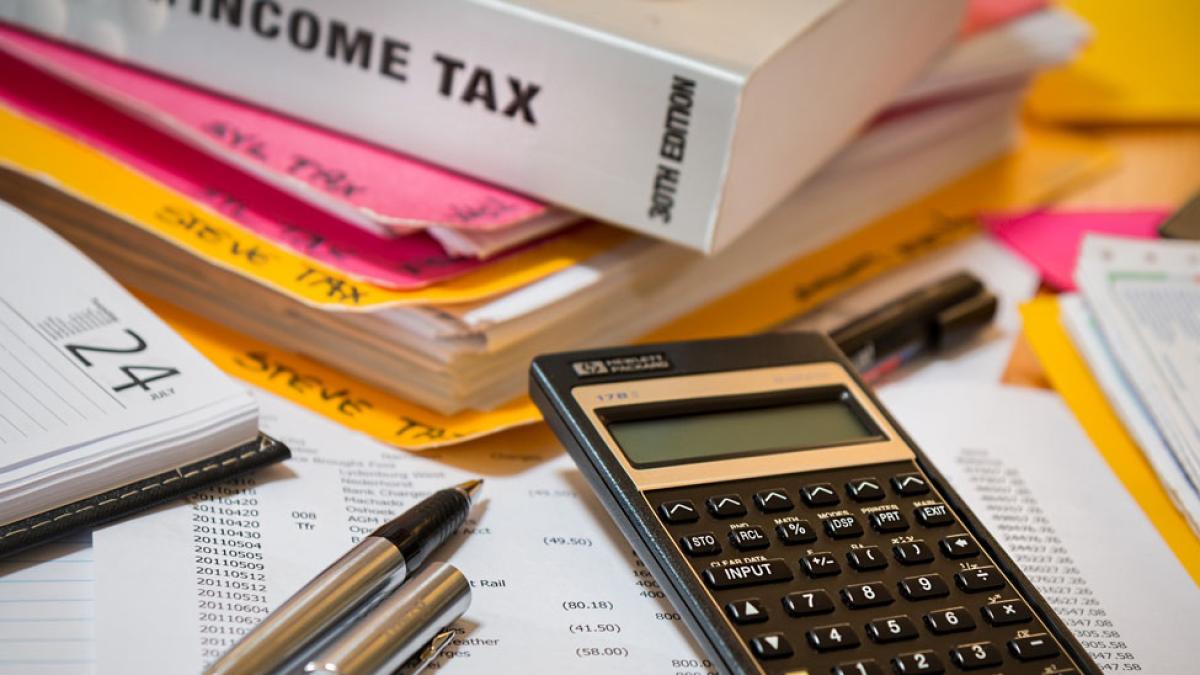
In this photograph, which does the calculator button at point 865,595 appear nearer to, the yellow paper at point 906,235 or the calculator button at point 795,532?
the calculator button at point 795,532

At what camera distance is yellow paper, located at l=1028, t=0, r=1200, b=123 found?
861 mm

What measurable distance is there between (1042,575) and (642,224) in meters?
0.22

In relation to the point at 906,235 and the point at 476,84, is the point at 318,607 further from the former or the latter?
the point at 906,235

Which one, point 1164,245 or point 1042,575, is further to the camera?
point 1164,245

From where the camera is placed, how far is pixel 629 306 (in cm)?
59

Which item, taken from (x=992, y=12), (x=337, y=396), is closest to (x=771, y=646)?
(x=337, y=396)

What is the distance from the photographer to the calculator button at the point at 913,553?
430mm

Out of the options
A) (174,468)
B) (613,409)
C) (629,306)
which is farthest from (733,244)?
(174,468)

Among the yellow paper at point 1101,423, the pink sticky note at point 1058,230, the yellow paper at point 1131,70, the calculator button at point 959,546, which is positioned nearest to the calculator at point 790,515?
the calculator button at point 959,546

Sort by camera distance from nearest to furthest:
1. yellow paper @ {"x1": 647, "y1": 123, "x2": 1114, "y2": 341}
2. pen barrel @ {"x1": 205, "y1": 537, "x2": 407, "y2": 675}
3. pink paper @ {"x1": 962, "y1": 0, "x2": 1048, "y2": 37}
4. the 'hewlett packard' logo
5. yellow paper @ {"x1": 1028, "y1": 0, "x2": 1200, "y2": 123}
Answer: pen barrel @ {"x1": 205, "y1": 537, "x2": 407, "y2": 675}, the 'hewlett packard' logo, yellow paper @ {"x1": 647, "y1": 123, "x2": 1114, "y2": 341}, pink paper @ {"x1": 962, "y1": 0, "x2": 1048, "y2": 37}, yellow paper @ {"x1": 1028, "y1": 0, "x2": 1200, "y2": 123}

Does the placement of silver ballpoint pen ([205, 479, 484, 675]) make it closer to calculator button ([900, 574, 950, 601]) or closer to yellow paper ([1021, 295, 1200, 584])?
calculator button ([900, 574, 950, 601])

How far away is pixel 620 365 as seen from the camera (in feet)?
1.62

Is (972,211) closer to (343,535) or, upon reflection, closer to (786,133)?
(786,133)

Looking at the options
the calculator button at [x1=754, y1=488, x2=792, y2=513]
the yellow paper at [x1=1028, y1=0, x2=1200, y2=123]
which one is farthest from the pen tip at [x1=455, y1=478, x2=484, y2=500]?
the yellow paper at [x1=1028, y1=0, x2=1200, y2=123]
